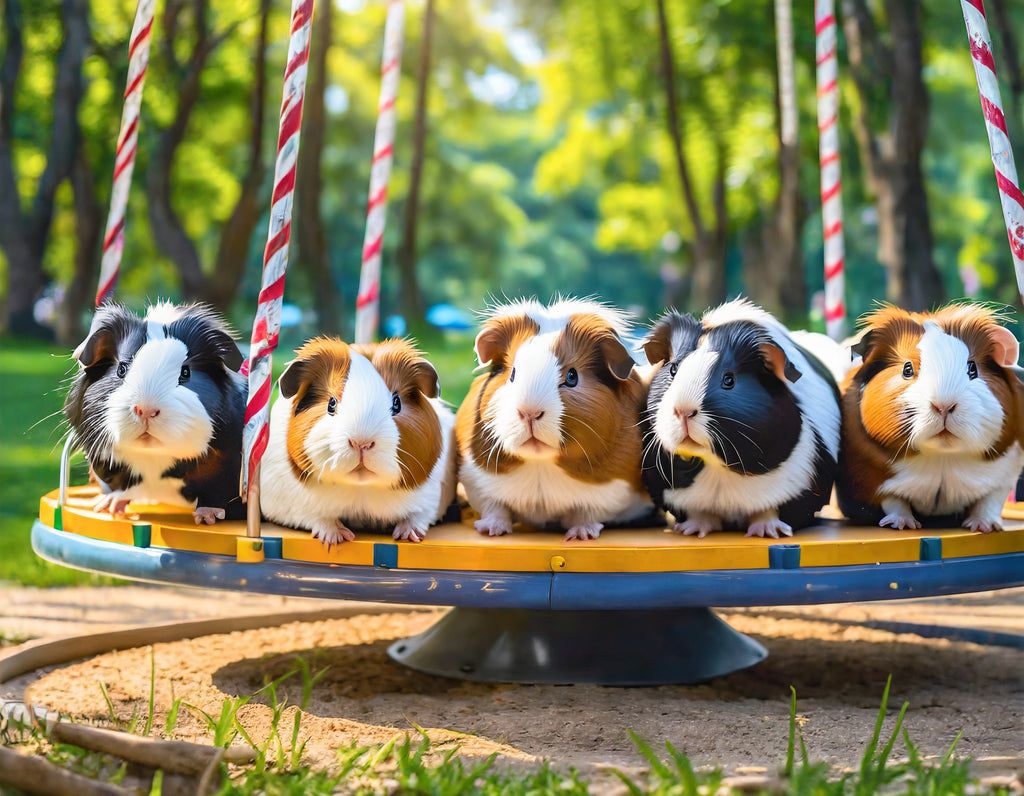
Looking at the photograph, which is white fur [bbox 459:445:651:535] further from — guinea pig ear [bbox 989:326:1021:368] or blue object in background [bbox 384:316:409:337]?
guinea pig ear [bbox 989:326:1021:368]

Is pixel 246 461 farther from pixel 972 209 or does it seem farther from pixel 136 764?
pixel 972 209

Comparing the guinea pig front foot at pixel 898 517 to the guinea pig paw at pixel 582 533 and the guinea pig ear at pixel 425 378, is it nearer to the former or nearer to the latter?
the guinea pig paw at pixel 582 533

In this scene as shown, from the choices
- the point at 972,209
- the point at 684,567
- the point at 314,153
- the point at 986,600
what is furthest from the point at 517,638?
the point at 972,209

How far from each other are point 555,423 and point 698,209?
1770cm

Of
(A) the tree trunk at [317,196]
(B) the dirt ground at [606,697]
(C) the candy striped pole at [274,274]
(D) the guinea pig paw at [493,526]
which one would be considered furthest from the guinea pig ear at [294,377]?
(A) the tree trunk at [317,196]

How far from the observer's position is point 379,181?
5930 millimetres

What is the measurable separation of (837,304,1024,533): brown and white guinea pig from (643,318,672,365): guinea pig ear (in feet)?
2.78

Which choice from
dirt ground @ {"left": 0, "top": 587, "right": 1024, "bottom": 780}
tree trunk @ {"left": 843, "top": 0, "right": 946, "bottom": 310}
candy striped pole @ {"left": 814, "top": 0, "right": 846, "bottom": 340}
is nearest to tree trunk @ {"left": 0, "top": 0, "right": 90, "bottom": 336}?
tree trunk @ {"left": 843, "top": 0, "right": 946, "bottom": 310}

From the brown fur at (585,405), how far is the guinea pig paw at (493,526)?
0.74ft

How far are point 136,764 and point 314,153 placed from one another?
1282 centimetres

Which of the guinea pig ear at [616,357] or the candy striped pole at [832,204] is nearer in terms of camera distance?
the guinea pig ear at [616,357]

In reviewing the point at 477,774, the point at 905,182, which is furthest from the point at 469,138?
the point at 477,774

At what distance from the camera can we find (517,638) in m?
5.07

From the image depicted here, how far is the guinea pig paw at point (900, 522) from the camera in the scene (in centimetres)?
449
